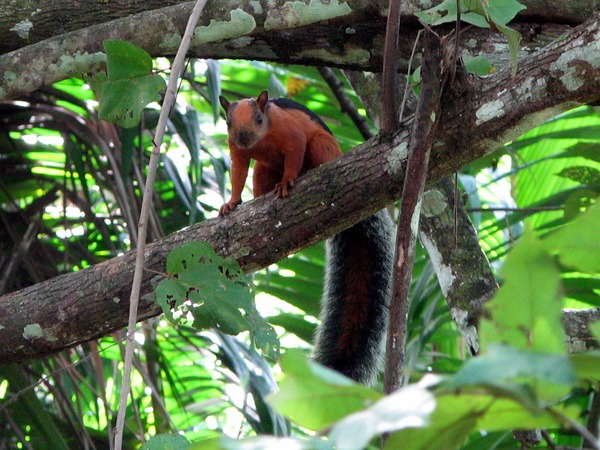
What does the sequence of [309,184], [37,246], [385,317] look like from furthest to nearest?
[37,246]
[385,317]
[309,184]

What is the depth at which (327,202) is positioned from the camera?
2.52 metres

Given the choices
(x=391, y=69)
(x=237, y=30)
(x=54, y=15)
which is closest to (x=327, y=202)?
(x=391, y=69)

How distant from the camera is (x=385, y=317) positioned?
3084 millimetres

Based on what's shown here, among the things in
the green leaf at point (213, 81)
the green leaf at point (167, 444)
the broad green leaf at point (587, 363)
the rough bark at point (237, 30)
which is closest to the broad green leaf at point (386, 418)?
the broad green leaf at point (587, 363)

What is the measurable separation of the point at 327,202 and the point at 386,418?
76.7 inches

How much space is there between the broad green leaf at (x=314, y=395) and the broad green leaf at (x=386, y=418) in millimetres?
39

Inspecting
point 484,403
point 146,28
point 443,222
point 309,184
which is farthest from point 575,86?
point 484,403

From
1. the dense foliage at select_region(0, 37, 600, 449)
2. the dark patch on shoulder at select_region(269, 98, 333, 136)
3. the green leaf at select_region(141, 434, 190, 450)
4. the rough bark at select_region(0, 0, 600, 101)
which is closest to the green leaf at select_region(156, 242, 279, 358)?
the dense foliage at select_region(0, 37, 600, 449)

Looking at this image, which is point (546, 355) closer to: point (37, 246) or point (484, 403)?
point (484, 403)

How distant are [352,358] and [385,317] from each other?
265 mm

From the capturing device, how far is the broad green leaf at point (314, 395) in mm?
630

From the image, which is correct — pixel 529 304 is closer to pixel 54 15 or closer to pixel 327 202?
pixel 327 202

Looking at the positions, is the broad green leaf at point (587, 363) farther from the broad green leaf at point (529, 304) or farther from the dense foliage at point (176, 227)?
the dense foliage at point (176, 227)

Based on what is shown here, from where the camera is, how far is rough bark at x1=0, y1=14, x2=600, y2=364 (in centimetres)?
222
